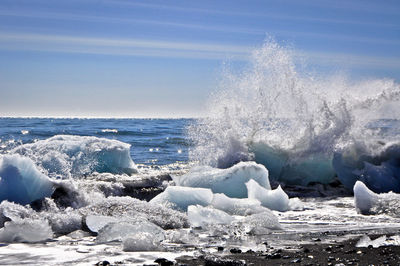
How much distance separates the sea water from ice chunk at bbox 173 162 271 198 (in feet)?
0.05

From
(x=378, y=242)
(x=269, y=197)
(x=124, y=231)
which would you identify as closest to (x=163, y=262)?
(x=124, y=231)

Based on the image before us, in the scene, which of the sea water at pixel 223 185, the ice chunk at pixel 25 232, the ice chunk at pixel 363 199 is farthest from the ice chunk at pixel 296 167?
the ice chunk at pixel 25 232

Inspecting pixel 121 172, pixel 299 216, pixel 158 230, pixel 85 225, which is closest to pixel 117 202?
pixel 85 225

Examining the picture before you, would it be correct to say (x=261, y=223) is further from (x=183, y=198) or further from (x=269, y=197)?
(x=269, y=197)

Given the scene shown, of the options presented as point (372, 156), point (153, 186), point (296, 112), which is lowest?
point (153, 186)

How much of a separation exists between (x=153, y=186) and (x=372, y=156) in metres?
4.27

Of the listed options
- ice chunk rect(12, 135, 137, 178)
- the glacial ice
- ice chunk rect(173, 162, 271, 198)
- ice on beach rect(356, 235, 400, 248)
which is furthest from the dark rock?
ice chunk rect(12, 135, 137, 178)

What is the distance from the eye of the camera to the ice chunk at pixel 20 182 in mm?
6047

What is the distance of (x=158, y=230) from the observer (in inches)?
194

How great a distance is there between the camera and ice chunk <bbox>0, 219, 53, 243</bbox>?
15.4 ft

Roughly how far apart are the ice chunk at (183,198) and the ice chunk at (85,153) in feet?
12.2

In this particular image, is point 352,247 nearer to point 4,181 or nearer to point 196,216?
point 196,216

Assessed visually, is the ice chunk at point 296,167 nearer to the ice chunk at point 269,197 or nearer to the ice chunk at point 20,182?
the ice chunk at point 269,197

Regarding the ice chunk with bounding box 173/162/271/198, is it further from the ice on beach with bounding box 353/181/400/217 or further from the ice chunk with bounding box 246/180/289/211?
the ice on beach with bounding box 353/181/400/217
